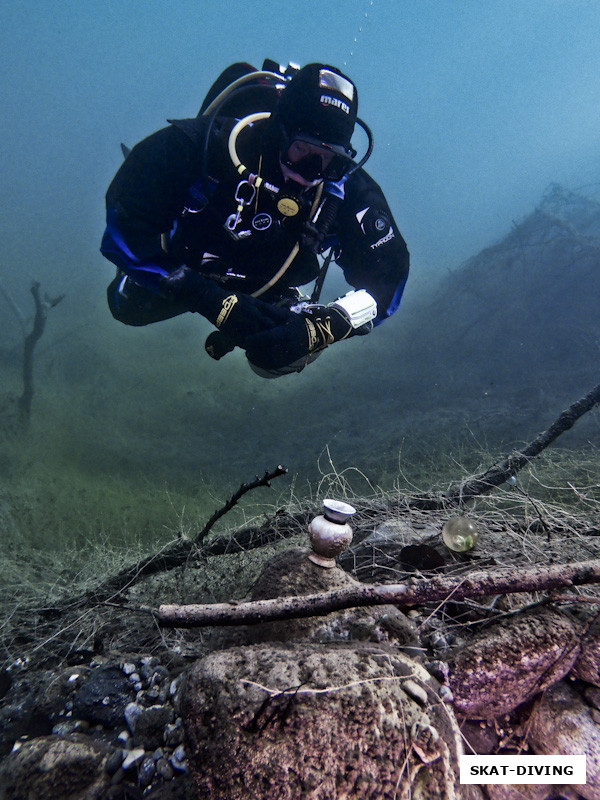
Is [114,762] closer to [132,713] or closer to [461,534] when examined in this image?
[132,713]

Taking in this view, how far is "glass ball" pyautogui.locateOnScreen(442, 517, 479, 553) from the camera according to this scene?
5.11 feet

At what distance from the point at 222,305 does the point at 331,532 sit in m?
2.09

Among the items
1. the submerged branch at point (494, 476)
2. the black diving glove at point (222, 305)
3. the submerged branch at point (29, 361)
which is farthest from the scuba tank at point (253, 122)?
the submerged branch at point (29, 361)

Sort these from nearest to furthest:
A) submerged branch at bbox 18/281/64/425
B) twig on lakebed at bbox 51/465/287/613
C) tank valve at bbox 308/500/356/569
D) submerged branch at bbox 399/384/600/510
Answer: tank valve at bbox 308/500/356/569
twig on lakebed at bbox 51/465/287/613
submerged branch at bbox 399/384/600/510
submerged branch at bbox 18/281/64/425

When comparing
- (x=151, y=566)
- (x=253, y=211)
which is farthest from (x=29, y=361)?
(x=151, y=566)

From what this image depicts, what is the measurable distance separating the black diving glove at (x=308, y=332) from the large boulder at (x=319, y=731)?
2186 mm

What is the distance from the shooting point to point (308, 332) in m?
2.93

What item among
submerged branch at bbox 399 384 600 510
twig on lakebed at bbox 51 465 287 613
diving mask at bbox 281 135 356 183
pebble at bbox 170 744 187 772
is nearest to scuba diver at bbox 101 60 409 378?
diving mask at bbox 281 135 356 183

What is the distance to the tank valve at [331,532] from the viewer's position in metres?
1.45

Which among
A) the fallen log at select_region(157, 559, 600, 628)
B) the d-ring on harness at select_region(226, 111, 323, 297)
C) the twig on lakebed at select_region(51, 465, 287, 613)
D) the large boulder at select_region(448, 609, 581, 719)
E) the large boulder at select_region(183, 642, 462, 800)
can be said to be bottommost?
the twig on lakebed at select_region(51, 465, 287, 613)

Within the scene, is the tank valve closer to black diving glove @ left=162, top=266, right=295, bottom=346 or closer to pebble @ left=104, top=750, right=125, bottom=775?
pebble @ left=104, top=750, right=125, bottom=775

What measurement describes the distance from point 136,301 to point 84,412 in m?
5.50

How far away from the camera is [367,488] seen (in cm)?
571

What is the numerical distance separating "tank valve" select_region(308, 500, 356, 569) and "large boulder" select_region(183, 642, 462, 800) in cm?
45
